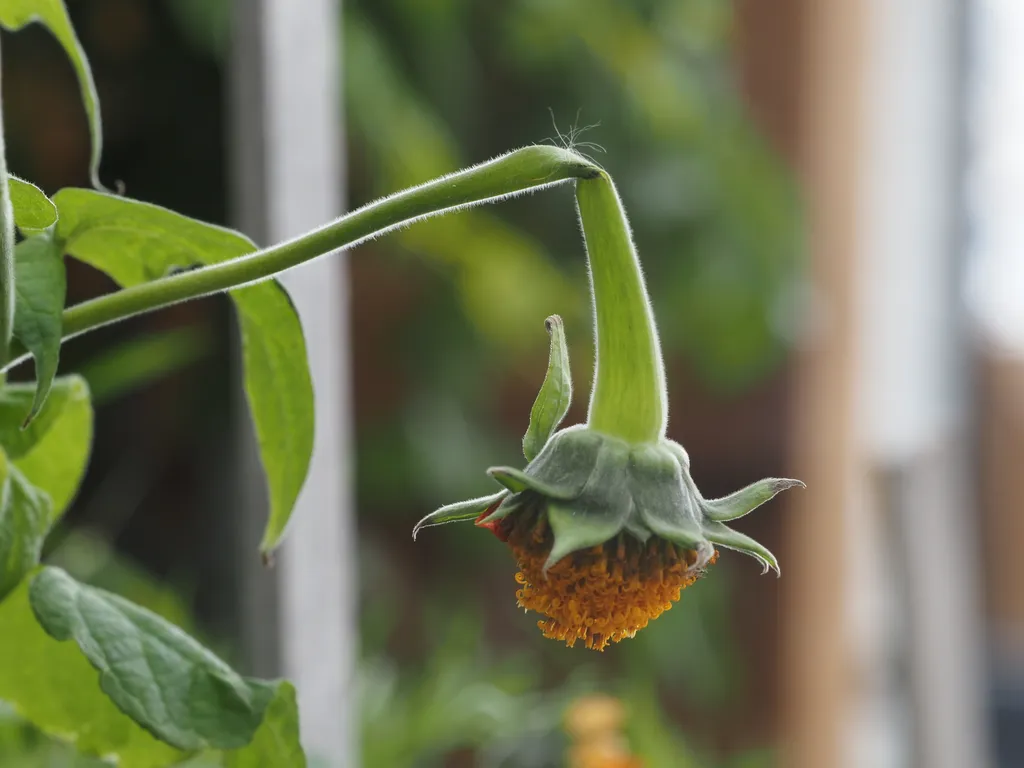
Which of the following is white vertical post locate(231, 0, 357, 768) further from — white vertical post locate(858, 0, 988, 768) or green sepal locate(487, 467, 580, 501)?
white vertical post locate(858, 0, 988, 768)

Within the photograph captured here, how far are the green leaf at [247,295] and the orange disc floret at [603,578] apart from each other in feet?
0.21

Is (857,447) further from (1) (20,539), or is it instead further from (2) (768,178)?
(1) (20,539)

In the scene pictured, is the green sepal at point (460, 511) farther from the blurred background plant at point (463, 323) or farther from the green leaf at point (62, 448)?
the blurred background plant at point (463, 323)

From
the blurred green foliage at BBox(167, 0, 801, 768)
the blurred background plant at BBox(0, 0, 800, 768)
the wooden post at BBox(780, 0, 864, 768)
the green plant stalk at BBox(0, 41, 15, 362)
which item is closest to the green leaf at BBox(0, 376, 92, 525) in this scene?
the green plant stalk at BBox(0, 41, 15, 362)

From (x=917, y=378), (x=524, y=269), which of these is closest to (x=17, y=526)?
(x=524, y=269)

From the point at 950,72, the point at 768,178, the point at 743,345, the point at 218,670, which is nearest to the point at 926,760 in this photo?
the point at 743,345

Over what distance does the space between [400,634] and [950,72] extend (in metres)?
1.42

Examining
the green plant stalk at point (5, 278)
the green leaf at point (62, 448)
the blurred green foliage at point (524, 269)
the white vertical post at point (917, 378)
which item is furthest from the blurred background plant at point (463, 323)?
the green plant stalk at point (5, 278)

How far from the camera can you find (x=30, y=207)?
22 centimetres

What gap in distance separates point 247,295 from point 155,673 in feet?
0.26

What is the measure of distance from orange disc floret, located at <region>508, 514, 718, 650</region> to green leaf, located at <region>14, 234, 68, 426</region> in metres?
0.09

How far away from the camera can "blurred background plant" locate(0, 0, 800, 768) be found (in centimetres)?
107

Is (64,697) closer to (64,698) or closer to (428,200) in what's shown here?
(64,698)

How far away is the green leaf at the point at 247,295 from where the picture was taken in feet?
0.76
